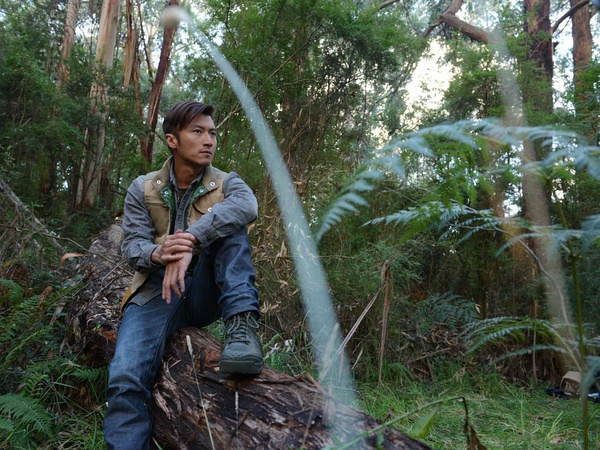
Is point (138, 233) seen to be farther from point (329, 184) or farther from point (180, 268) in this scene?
point (329, 184)

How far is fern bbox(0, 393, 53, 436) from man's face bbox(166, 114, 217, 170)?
4.65ft

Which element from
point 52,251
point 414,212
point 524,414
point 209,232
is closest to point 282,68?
point 52,251

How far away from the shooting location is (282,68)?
541 centimetres

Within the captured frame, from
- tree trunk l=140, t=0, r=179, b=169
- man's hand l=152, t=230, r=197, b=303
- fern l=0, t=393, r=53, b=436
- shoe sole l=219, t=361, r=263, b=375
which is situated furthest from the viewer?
tree trunk l=140, t=0, r=179, b=169

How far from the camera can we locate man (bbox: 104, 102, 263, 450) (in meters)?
2.24

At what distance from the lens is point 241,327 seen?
7.29 ft

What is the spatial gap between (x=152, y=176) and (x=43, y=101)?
4.01 metres

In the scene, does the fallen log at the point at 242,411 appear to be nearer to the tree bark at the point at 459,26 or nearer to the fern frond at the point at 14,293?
the fern frond at the point at 14,293

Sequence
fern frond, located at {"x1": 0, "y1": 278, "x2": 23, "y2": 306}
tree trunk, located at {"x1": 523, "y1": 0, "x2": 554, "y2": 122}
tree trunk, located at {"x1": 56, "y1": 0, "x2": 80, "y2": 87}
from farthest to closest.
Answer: tree trunk, located at {"x1": 56, "y1": 0, "x2": 80, "y2": 87} → tree trunk, located at {"x1": 523, "y1": 0, "x2": 554, "y2": 122} → fern frond, located at {"x1": 0, "y1": 278, "x2": 23, "y2": 306}

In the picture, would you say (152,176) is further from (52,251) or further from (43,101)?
(43,101)

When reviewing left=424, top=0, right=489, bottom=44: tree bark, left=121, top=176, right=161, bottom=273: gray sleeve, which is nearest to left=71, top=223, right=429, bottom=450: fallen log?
left=121, top=176, right=161, bottom=273: gray sleeve

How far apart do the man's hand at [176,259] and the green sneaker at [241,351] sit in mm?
347

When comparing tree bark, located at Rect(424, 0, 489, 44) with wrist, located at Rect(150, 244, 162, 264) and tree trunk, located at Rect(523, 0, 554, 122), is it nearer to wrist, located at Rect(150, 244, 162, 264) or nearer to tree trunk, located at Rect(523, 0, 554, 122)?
tree trunk, located at Rect(523, 0, 554, 122)

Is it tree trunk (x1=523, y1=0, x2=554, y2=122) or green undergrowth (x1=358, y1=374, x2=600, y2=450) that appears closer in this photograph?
green undergrowth (x1=358, y1=374, x2=600, y2=450)
